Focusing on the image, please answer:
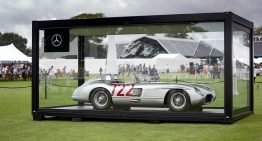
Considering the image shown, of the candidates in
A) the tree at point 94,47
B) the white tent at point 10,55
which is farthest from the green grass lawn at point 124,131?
the white tent at point 10,55

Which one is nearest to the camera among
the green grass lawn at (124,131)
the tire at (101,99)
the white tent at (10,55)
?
the green grass lawn at (124,131)

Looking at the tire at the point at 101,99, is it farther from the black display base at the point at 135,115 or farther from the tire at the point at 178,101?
the tire at the point at 178,101

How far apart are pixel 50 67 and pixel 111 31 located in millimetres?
1935

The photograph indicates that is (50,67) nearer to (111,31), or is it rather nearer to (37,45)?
(37,45)

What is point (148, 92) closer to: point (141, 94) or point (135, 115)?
point (141, 94)

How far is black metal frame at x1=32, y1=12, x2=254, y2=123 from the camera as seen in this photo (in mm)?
12031

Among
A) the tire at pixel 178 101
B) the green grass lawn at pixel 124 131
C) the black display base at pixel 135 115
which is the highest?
the tire at pixel 178 101

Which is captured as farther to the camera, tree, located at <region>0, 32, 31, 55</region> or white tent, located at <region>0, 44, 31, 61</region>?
tree, located at <region>0, 32, 31, 55</region>

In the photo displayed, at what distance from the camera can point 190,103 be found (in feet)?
40.2

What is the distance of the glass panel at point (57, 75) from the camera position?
44.8ft

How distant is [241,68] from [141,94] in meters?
2.68

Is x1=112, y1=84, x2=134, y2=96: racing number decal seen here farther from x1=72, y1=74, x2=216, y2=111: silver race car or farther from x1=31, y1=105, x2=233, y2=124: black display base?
x1=31, y1=105, x2=233, y2=124: black display base

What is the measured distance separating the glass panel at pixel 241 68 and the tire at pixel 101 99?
3.01 metres

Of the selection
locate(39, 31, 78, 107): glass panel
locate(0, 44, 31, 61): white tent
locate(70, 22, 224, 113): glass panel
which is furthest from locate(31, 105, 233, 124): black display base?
locate(0, 44, 31, 61): white tent
